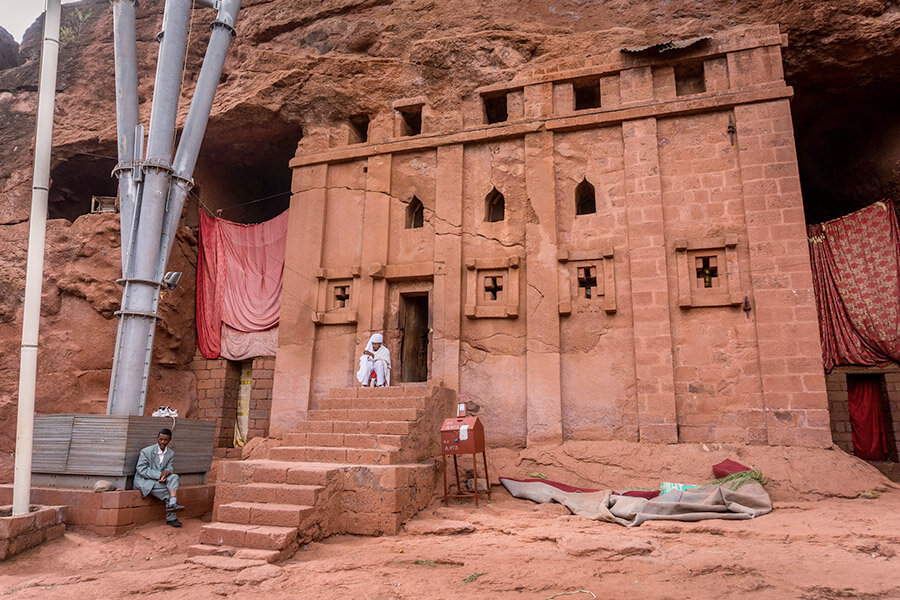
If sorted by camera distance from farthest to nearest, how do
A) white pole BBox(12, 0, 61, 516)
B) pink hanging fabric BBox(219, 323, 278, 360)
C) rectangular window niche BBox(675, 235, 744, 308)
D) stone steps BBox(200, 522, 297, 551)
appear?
pink hanging fabric BBox(219, 323, 278, 360), rectangular window niche BBox(675, 235, 744, 308), white pole BBox(12, 0, 61, 516), stone steps BBox(200, 522, 297, 551)

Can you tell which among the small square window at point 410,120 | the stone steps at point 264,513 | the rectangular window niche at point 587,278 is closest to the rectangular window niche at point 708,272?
the rectangular window niche at point 587,278

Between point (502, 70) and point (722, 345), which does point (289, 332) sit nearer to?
point (502, 70)

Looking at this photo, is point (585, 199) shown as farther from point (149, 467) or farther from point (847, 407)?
point (149, 467)

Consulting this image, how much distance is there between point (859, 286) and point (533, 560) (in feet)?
31.9

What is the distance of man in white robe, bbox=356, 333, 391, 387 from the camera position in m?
10.9

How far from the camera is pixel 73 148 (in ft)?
48.3

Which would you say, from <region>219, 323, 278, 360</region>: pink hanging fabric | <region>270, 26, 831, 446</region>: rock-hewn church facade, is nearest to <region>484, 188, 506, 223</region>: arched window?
<region>270, 26, 831, 446</region>: rock-hewn church facade

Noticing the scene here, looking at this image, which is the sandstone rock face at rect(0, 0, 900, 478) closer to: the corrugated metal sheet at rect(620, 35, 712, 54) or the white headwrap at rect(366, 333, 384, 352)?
the corrugated metal sheet at rect(620, 35, 712, 54)

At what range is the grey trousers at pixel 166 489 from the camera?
321 inches

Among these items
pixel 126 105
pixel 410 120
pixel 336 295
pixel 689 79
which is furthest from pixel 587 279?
pixel 126 105

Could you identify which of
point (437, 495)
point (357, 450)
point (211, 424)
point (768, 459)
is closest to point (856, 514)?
point (768, 459)

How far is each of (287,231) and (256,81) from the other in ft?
10.9

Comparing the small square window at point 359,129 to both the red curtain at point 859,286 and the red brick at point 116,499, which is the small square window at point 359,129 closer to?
the red brick at point 116,499

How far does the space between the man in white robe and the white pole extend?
16.0 ft
